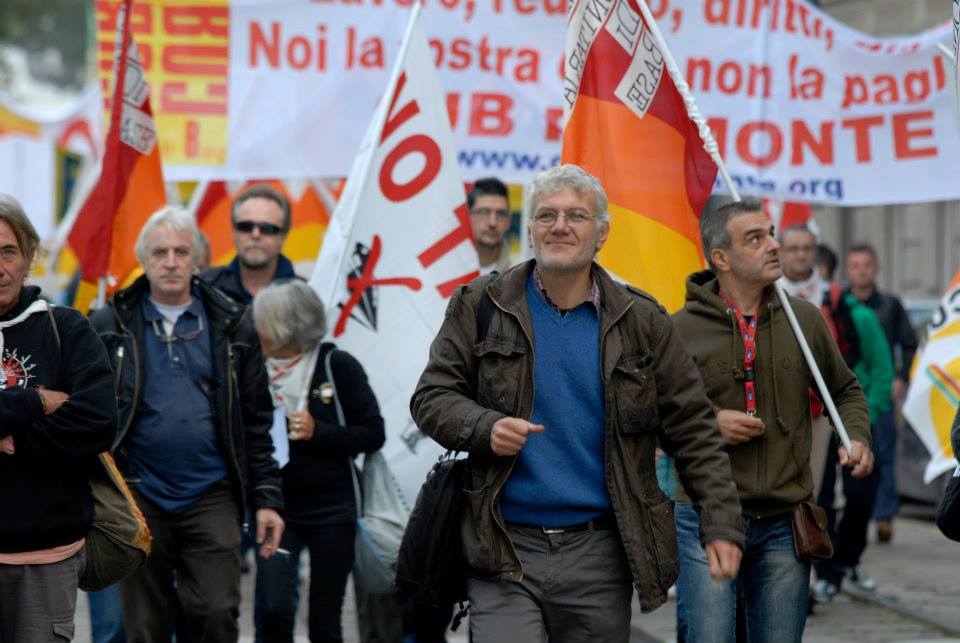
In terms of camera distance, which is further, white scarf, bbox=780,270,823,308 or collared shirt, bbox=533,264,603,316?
white scarf, bbox=780,270,823,308

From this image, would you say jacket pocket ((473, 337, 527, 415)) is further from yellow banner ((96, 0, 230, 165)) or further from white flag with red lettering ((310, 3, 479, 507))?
yellow banner ((96, 0, 230, 165))

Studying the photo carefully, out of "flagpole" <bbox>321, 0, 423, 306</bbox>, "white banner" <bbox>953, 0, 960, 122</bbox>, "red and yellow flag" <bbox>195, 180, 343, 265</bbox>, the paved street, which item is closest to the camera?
"white banner" <bbox>953, 0, 960, 122</bbox>

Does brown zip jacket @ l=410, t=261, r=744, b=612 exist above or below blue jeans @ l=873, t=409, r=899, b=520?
above

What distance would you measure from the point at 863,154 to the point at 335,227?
3.16 metres

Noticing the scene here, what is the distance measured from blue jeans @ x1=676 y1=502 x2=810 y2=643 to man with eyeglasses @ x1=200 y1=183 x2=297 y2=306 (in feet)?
8.49

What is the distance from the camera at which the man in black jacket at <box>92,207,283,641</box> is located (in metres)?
5.68

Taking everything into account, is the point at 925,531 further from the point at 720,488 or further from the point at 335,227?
the point at 720,488

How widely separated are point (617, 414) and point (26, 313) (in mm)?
1654

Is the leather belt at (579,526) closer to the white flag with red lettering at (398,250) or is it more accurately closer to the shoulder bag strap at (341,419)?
the shoulder bag strap at (341,419)

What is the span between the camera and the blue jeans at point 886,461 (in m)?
11.1

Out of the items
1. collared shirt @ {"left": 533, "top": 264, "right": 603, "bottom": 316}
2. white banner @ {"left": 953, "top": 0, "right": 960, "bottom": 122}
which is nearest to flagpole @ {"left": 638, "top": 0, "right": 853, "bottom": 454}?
white banner @ {"left": 953, "top": 0, "right": 960, "bottom": 122}

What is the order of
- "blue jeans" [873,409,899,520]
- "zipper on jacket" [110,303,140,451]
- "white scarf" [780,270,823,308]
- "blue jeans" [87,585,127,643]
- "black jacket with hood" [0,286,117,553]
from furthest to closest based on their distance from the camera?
"blue jeans" [873,409,899,520] < "white scarf" [780,270,823,308] < "blue jeans" [87,585,127,643] < "zipper on jacket" [110,303,140,451] < "black jacket with hood" [0,286,117,553]

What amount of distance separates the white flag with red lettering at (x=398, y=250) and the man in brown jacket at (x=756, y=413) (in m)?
1.81

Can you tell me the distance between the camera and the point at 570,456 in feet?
14.5
